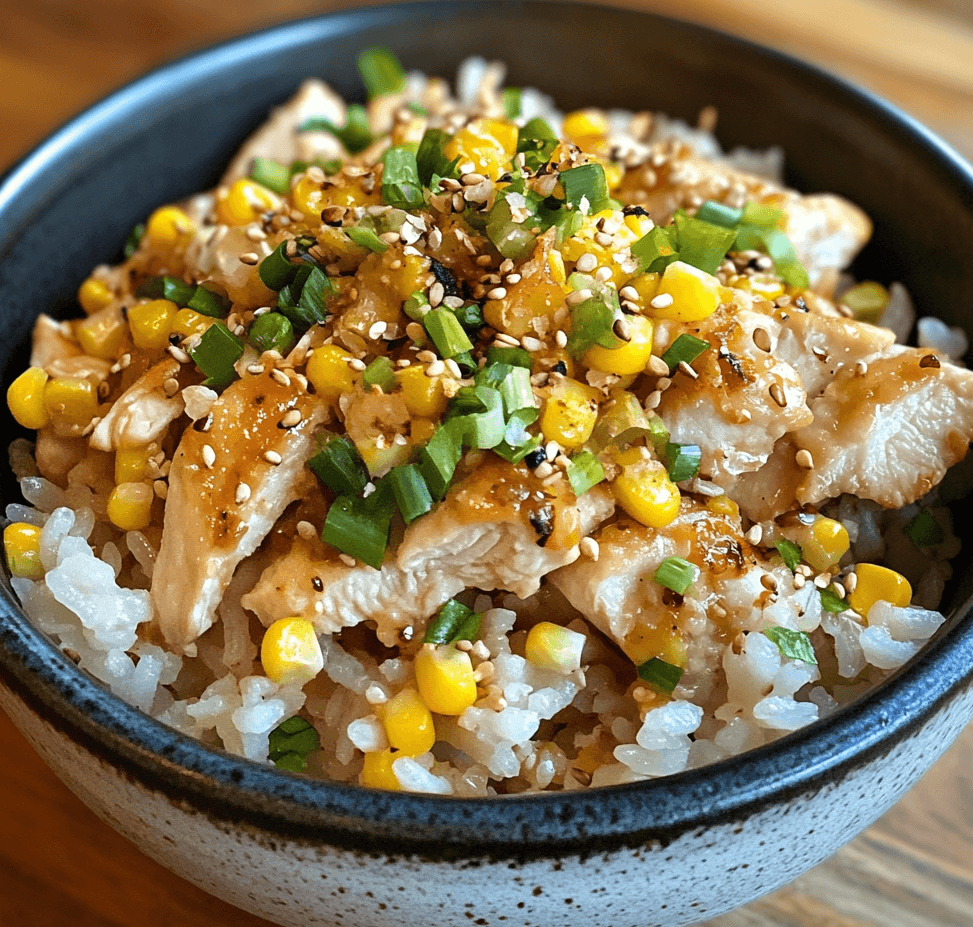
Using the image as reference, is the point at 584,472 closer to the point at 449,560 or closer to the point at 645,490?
the point at 645,490

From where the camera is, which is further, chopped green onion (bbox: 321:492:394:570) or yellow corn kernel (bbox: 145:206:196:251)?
yellow corn kernel (bbox: 145:206:196:251)

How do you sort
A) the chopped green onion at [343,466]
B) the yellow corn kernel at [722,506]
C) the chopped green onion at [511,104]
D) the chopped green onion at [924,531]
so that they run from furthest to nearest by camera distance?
the chopped green onion at [511,104], the chopped green onion at [924,531], the yellow corn kernel at [722,506], the chopped green onion at [343,466]

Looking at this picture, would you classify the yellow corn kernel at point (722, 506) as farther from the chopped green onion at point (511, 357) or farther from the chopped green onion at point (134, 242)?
the chopped green onion at point (134, 242)

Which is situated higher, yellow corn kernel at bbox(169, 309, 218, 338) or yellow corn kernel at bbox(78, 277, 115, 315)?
yellow corn kernel at bbox(169, 309, 218, 338)

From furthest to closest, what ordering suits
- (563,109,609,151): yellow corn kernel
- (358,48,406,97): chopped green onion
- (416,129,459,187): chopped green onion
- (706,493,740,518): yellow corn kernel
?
(358,48,406,97): chopped green onion
(563,109,609,151): yellow corn kernel
(416,129,459,187): chopped green onion
(706,493,740,518): yellow corn kernel

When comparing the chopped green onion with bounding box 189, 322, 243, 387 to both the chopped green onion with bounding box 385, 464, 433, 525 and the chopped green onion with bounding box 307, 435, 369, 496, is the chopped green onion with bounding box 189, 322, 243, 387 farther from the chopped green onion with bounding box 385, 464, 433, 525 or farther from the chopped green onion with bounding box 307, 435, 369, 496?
the chopped green onion with bounding box 385, 464, 433, 525

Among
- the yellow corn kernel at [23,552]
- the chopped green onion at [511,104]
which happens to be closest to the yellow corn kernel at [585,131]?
the chopped green onion at [511,104]

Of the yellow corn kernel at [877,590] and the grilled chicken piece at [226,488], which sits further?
the yellow corn kernel at [877,590]

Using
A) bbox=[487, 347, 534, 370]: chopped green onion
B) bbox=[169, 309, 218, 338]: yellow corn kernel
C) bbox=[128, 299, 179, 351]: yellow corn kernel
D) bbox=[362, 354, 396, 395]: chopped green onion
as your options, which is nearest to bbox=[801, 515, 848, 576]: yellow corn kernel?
bbox=[487, 347, 534, 370]: chopped green onion

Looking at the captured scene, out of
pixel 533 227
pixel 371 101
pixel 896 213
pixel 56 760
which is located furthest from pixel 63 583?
pixel 896 213
